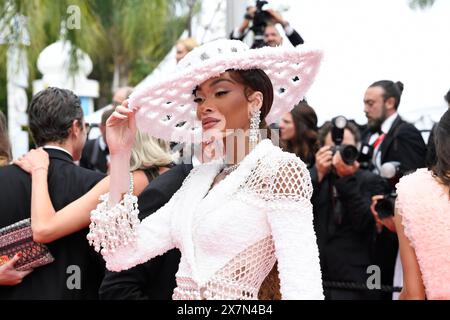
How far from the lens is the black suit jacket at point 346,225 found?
5.43 meters

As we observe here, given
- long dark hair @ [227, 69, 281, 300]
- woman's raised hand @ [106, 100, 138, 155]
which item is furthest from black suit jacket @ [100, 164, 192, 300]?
long dark hair @ [227, 69, 281, 300]

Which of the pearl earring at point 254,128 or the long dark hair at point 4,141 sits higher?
the pearl earring at point 254,128

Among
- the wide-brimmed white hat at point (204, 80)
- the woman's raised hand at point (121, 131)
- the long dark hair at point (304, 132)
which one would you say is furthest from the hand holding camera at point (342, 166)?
the woman's raised hand at point (121, 131)

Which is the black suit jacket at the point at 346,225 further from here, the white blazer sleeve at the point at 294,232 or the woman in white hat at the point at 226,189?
the white blazer sleeve at the point at 294,232

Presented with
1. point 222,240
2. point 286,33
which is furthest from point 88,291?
point 286,33

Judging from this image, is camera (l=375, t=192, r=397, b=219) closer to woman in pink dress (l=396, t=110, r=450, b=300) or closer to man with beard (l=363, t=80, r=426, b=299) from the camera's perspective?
man with beard (l=363, t=80, r=426, b=299)

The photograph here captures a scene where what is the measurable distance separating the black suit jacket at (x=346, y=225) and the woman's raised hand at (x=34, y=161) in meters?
2.00

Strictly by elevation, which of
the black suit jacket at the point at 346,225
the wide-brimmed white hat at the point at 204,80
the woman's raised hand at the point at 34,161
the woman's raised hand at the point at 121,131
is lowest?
the black suit jacket at the point at 346,225

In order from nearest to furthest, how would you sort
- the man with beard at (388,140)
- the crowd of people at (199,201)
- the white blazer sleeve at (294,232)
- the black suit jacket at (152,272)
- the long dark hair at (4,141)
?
the white blazer sleeve at (294,232) → the crowd of people at (199,201) → the black suit jacket at (152,272) → the long dark hair at (4,141) → the man with beard at (388,140)

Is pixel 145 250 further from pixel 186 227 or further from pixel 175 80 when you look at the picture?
pixel 175 80

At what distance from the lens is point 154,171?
4.06 m

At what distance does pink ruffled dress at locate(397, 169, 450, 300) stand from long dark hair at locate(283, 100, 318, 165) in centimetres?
229

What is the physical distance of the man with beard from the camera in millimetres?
5512

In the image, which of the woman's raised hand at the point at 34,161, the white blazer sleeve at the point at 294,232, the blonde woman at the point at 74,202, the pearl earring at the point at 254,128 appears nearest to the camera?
the white blazer sleeve at the point at 294,232
